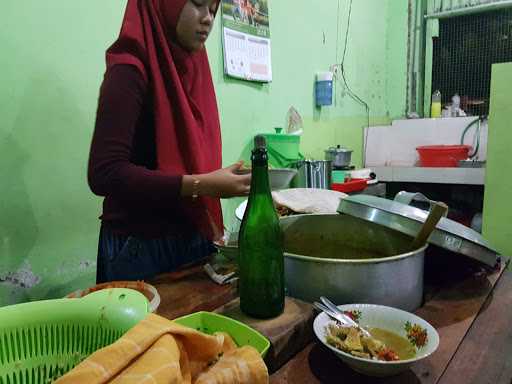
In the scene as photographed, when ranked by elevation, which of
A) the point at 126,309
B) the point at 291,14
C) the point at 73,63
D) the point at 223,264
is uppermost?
the point at 291,14

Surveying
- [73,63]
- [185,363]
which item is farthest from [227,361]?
[73,63]

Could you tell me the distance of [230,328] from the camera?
1.82ft

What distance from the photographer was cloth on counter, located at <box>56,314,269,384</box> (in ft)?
1.23

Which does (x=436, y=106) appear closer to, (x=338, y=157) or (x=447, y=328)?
(x=338, y=157)

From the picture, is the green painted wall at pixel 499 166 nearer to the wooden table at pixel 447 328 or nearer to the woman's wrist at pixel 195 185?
the wooden table at pixel 447 328

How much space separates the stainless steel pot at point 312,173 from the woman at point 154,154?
958mm

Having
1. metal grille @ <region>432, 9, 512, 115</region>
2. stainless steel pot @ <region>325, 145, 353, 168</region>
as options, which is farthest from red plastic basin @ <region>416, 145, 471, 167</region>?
stainless steel pot @ <region>325, 145, 353, 168</region>

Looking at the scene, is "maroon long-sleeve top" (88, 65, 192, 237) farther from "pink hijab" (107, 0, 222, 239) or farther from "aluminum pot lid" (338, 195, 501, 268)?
"aluminum pot lid" (338, 195, 501, 268)

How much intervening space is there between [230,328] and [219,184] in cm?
42

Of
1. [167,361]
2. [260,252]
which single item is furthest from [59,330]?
[260,252]

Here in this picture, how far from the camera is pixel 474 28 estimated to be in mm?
3346

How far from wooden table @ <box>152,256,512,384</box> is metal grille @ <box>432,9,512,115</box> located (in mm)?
2924

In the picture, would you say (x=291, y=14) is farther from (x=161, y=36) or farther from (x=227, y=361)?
(x=227, y=361)

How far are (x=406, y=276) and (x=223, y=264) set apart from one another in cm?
45
